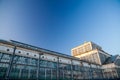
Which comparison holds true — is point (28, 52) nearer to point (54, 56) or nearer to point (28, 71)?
point (28, 71)

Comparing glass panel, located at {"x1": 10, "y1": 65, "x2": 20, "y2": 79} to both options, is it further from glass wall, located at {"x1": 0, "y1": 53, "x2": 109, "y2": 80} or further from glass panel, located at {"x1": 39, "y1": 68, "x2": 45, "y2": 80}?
glass panel, located at {"x1": 39, "y1": 68, "x2": 45, "y2": 80}

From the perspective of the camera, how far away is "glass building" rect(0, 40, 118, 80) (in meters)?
17.7

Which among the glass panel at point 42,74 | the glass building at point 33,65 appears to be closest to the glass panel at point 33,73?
the glass building at point 33,65

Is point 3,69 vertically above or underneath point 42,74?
above

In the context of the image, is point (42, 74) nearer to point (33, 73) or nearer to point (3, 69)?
point (33, 73)

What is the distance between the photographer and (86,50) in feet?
172

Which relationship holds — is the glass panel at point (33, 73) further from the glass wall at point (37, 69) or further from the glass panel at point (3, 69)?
the glass panel at point (3, 69)

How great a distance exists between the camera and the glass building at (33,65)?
17.7 meters

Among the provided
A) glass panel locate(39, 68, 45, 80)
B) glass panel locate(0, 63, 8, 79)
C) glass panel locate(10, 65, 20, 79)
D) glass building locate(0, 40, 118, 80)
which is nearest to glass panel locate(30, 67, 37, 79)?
glass building locate(0, 40, 118, 80)

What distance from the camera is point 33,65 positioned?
21078 mm

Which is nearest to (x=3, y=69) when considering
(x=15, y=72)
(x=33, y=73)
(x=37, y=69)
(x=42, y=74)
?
(x=15, y=72)

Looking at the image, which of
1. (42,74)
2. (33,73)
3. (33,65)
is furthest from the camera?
(42,74)

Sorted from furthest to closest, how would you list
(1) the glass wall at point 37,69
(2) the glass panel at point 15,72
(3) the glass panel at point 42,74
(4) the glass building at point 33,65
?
1. (3) the glass panel at point 42,74
2. (4) the glass building at point 33,65
3. (1) the glass wall at point 37,69
4. (2) the glass panel at point 15,72

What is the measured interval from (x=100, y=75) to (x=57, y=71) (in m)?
23.2
